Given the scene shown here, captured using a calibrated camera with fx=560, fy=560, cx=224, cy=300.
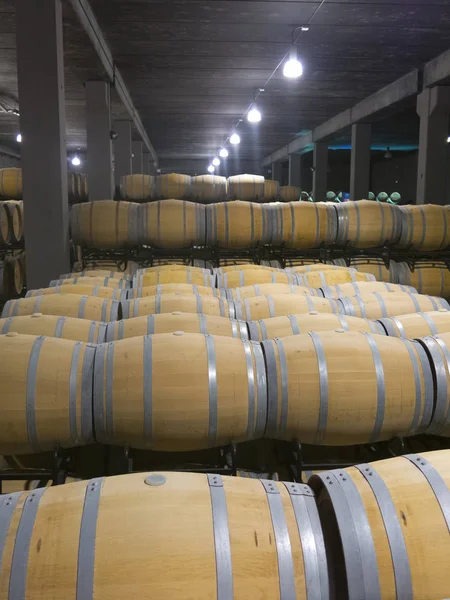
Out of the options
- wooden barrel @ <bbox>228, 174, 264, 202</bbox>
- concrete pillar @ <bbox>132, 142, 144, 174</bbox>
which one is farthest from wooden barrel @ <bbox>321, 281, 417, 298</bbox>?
concrete pillar @ <bbox>132, 142, 144, 174</bbox>

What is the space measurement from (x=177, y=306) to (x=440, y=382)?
2.01 meters

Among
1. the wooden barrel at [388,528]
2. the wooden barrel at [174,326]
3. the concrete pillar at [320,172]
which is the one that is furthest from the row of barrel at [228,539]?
the concrete pillar at [320,172]

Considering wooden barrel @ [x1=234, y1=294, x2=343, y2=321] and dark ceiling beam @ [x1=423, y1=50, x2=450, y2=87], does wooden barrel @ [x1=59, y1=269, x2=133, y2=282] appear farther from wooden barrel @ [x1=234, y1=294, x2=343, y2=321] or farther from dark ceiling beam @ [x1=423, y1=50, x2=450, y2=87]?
dark ceiling beam @ [x1=423, y1=50, x2=450, y2=87]

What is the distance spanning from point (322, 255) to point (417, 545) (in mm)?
6187

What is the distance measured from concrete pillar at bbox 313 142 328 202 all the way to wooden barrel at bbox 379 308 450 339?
14739 mm

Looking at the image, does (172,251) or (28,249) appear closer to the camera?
(28,249)

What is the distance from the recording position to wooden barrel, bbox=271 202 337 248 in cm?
736

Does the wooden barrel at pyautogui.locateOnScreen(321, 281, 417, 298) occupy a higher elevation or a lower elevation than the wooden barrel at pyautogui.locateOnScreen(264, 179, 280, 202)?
lower

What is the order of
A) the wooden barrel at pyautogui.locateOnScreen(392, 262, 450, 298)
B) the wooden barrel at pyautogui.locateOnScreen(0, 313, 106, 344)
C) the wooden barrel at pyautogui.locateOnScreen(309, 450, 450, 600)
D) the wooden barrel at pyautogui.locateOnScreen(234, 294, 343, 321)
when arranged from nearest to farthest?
the wooden barrel at pyautogui.locateOnScreen(309, 450, 450, 600)
the wooden barrel at pyautogui.locateOnScreen(0, 313, 106, 344)
the wooden barrel at pyautogui.locateOnScreen(234, 294, 343, 321)
the wooden barrel at pyautogui.locateOnScreen(392, 262, 450, 298)

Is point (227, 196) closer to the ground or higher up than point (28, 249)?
higher up

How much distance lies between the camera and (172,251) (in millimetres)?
7324

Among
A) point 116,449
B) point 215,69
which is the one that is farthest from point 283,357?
point 215,69

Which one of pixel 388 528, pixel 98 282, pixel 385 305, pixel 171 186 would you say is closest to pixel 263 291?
pixel 385 305

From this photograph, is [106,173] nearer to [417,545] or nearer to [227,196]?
[227,196]
